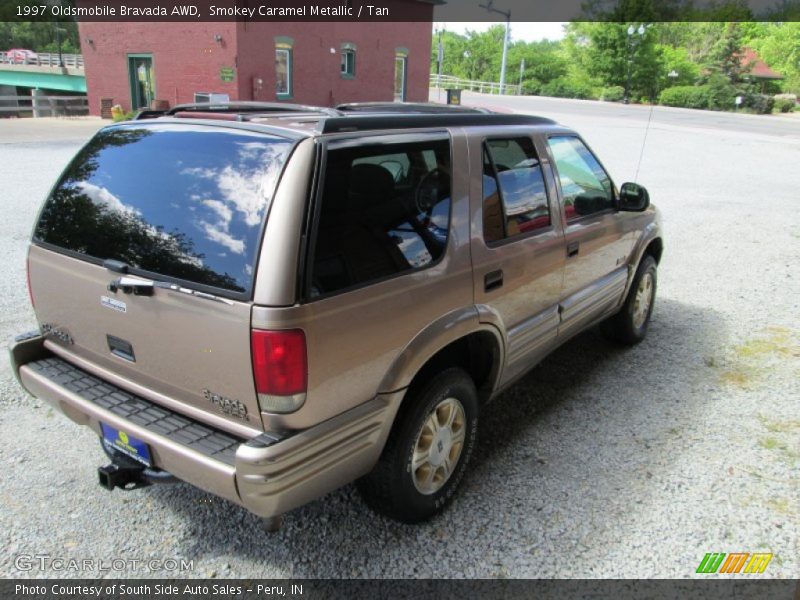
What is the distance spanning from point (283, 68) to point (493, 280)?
2328 centimetres

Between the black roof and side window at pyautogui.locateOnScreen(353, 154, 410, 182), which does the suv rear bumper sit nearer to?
side window at pyautogui.locateOnScreen(353, 154, 410, 182)

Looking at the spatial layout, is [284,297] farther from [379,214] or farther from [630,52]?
[630,52]

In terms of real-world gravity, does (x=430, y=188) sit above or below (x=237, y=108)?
below

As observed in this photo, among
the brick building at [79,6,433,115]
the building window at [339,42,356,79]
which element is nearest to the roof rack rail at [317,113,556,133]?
the brick building at [79,6,433,115]

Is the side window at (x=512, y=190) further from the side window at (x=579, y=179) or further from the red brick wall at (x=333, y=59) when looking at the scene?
the red brick wall at (x=333, y=59)

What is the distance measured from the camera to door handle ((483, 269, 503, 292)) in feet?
9.59

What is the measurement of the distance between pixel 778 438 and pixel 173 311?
139 inches

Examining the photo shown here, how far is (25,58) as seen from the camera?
4319 cm

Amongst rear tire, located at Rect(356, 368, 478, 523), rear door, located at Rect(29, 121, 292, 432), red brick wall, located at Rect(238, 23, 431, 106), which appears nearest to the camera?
rear door, located at Rect(29, 121, 292, 432)

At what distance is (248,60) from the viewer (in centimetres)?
2198

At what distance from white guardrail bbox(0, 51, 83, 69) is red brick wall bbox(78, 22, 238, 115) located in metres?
13.8

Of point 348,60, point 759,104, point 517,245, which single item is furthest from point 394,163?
point 759,104

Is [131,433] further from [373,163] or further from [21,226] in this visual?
[21,226]

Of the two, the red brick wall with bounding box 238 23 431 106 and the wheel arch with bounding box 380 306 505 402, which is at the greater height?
the red brick wall with bounding box 238 23 431 106
